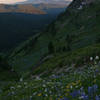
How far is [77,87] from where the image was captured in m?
6.81

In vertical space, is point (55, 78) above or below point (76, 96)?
below

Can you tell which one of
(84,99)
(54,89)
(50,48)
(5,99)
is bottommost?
(50,48)

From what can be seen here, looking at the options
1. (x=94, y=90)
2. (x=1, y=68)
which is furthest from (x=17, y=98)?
(x=1, y=68)

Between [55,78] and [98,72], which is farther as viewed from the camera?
[55,78]

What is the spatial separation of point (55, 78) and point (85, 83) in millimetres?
4416

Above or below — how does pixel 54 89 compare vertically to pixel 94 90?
below

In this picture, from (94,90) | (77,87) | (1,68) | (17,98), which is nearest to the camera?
(94,90)

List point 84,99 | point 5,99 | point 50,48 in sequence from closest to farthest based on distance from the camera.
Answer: point 84,99, point 5,99, point 50,48

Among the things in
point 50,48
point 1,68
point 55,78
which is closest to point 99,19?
point 50,48

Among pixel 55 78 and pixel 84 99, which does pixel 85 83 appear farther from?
pixel 55 78

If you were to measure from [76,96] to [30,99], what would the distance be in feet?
6.39

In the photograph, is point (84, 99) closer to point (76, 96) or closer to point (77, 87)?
point (76, 96)

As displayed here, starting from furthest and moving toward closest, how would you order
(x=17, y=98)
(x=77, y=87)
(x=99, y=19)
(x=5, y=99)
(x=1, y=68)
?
(x=99, y=19) → (x=1, y=68) → (x=5, y=99) → (x=17, y=98) → (x=77, y=87)

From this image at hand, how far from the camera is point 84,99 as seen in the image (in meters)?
4.88
